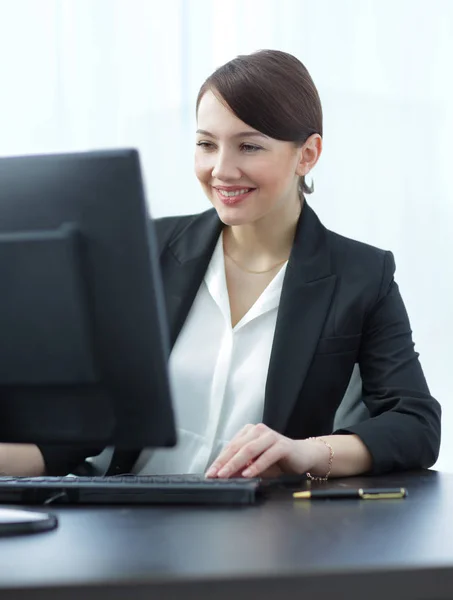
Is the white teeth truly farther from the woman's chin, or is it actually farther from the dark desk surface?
the dark desk surface

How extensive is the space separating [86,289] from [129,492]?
0.35 m

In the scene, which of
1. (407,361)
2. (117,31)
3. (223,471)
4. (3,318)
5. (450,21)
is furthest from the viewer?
(450,21)

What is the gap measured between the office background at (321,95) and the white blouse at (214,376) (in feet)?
4.14

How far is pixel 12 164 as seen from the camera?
1016 mm

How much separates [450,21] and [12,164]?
8.84 feet

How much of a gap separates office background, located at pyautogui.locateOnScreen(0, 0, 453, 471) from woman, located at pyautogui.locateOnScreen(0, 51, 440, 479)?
1.21 meters

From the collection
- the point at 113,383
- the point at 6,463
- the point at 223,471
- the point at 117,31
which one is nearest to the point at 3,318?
the point at 113,383

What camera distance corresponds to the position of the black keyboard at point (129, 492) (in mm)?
1229

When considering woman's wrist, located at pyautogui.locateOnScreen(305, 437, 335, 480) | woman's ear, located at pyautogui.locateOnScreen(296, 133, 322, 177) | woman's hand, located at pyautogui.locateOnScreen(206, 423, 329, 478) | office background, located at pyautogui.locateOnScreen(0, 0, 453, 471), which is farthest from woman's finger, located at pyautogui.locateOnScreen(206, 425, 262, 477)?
office background, located at pyautogui.locateOnScreen(0, 0, 453, 471)

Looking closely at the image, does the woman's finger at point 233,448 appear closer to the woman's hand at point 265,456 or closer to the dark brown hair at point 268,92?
the woman's hand at point 265,456

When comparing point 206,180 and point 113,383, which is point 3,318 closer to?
A: point 113,383

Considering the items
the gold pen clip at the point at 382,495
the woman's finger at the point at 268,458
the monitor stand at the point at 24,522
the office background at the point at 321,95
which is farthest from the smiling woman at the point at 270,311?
the office background at the point at 321,95

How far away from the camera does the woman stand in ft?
6.11

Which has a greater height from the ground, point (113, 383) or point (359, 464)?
point (113, 383)
